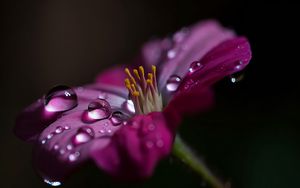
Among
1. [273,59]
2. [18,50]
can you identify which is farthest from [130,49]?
[273,59]

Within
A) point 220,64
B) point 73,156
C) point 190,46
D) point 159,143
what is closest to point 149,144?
point 159,143

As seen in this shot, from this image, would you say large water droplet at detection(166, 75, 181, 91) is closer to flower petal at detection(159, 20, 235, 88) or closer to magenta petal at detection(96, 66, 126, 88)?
flower petal at detection(159, 20, 235, 88)

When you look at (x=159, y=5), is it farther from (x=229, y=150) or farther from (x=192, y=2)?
(x=229, y=150)

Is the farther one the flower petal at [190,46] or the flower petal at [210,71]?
the flower petal at [190,46]

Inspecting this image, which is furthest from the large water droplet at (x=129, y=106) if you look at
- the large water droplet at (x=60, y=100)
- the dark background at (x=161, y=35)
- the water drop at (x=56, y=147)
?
the dark background at (x=161, y=35)

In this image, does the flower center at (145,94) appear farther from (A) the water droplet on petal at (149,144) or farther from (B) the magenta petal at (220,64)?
(A) the water droplet on petal at (149,144)
